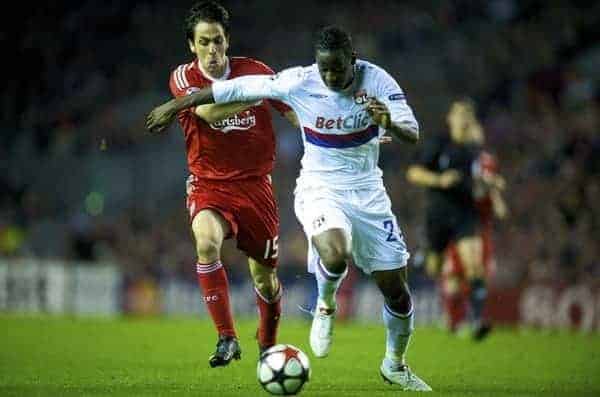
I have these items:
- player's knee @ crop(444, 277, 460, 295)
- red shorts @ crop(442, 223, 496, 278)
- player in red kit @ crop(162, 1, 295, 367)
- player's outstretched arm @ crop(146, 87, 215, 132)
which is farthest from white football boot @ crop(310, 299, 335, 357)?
player's knee @ crop(444, 277, 460, 295)

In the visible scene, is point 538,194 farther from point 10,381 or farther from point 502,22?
point 10,381

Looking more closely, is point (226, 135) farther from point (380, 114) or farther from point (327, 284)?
point (380, 114)

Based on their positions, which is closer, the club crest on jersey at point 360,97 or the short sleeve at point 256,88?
the club crest on jersey at point 360,97

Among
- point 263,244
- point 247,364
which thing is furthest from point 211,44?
point 247,364

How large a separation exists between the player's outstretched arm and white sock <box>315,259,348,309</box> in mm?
1267

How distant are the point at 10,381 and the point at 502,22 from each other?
17817 millimetres

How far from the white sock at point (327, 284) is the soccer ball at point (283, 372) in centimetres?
74

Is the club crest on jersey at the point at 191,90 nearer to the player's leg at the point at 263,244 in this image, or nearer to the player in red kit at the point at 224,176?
the player in red kit at the point at 224,176

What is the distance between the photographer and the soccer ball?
21.9 ft

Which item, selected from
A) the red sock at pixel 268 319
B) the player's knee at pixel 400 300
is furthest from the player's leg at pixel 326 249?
→ the red sock at pixel 268 319

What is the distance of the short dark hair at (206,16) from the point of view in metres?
8.26

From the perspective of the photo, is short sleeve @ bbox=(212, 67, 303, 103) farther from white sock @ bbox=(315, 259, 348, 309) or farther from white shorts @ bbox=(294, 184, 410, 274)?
white sock @ bbox=(315, 259, 348, 309)

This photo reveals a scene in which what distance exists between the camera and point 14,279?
20297 millimetres

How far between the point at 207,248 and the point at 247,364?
1884 millimetres
